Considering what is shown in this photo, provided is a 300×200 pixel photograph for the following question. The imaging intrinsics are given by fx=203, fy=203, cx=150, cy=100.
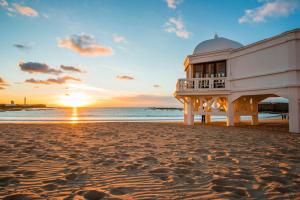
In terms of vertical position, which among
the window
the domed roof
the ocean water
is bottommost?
the ocean water

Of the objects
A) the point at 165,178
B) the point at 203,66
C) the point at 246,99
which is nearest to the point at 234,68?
the point at 203,66

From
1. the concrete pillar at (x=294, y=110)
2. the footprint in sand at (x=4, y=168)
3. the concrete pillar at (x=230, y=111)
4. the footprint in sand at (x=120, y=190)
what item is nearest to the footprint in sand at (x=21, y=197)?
the footprint in sand at (x=120, y=190)

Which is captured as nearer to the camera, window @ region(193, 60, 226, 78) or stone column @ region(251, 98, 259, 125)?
window @ region(193, 60, 226, 78)

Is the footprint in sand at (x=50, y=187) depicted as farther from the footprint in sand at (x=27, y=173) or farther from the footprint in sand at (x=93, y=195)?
the footprint in sand at (x=27, y=173)

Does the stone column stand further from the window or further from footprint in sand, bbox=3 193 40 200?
footprint in sand, bbox=3 193 40 200

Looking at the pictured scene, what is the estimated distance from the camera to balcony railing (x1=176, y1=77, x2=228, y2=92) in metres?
14.6

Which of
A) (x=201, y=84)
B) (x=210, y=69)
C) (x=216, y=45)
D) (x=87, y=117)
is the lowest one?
(x=87, y=117)

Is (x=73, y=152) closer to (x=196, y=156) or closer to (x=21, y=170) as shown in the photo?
(x=21, y=170)

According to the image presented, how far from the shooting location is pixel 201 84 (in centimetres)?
1492

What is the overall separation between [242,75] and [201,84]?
2.79m

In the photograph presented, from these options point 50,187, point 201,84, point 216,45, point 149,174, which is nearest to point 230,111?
point 201,84

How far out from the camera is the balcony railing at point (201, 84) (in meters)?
14.6

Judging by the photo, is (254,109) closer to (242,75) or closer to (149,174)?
(242,75)

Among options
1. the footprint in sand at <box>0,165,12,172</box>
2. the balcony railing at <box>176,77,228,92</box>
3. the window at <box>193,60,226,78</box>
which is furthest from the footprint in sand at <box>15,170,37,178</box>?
the window at <box>193,60,226,78</box>
